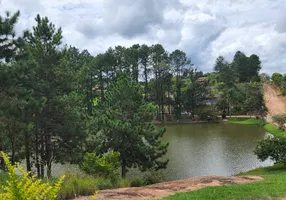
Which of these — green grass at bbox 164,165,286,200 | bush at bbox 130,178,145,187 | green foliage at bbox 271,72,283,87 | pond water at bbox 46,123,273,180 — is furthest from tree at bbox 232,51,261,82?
green grass at bbox 164,165,286,200

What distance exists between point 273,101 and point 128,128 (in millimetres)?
42488

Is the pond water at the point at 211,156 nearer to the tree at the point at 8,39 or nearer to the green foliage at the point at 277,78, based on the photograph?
the tree at the point at 8,39

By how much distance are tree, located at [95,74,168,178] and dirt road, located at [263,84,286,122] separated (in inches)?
1191

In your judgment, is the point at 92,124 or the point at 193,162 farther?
the point at 193,162

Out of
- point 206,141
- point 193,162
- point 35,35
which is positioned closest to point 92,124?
point 35,35

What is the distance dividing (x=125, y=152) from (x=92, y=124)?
255 cm

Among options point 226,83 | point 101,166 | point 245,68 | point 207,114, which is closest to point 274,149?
point 101,166

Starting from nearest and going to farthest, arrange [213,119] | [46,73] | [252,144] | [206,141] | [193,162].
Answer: [46,73] < [193,162] < [252,144] < [206,141] < [213,119]

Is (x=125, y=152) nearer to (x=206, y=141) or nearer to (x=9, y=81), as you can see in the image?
(x=9, y=81)

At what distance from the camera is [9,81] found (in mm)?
12102

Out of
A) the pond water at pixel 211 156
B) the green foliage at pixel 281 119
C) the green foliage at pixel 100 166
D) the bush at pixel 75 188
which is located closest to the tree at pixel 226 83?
the green foliage at pixel 281 119

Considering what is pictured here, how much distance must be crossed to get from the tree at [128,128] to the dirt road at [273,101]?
30.3m

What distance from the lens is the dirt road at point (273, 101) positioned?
147 feet

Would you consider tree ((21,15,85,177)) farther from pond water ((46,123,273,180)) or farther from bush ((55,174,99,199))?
bush ((55,174,99,199))
